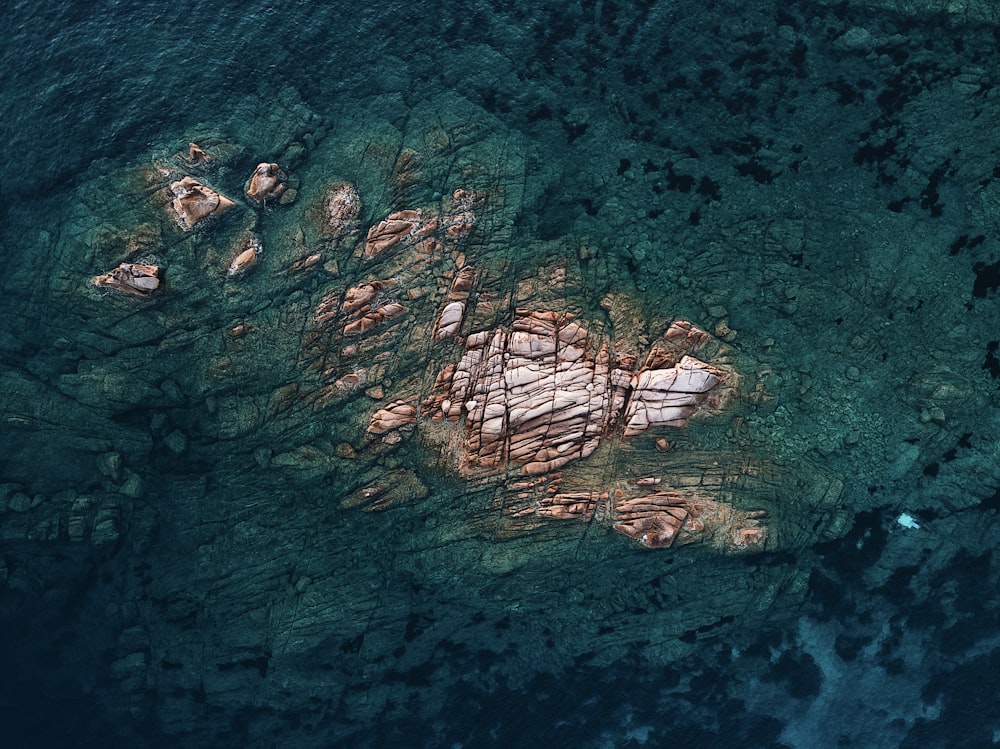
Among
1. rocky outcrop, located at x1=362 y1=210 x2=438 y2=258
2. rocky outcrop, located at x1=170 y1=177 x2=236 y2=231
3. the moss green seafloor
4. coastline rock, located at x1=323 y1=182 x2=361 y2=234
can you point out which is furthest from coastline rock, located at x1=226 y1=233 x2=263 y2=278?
rocky outcrop, located at x1=362 y1=210 x2=438 y2=258

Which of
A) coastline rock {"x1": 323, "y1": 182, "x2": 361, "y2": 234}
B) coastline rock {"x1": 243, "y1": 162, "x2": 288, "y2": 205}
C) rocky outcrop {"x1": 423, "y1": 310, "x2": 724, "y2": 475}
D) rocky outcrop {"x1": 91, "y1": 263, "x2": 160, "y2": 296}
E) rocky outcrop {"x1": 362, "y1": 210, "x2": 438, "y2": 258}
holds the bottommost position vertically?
rocky outcrop {"x1": 423, "y1": 310, "x2": 724, "y2": 475}

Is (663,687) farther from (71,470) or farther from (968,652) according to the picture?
(71,470)

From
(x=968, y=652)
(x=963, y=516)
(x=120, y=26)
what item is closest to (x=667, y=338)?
(x=963, y=516)

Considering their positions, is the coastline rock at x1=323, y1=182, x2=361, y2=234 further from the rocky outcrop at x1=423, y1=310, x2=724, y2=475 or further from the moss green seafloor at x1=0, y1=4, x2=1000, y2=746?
the rocky outcrop at x1=423, y1=310, x2=724, y2=475

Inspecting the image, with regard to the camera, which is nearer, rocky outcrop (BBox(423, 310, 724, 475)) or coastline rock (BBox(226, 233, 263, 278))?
rocky outcrop (BBox(423, 310, 724, 475))

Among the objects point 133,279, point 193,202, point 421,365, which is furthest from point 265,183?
point 421,365

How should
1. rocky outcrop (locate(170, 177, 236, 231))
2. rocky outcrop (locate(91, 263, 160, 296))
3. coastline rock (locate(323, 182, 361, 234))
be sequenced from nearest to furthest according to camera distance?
1. rocky outcrop (locate(91, 263, 160, 296))
2. rocky outcrop (locate(170, 177, 236, 231))
3. coastline rock (locate(323, 182, 361, 234))
